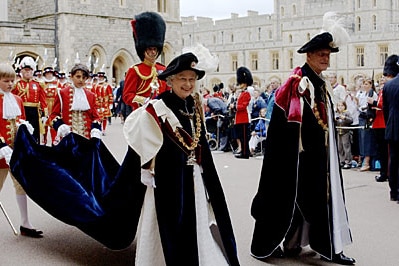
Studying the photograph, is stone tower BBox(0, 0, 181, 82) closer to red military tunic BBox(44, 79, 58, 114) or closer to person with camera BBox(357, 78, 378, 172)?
red military tunic BBox(44, 79, 58, 114)

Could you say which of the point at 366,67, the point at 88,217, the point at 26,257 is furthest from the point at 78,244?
the point at 366,67

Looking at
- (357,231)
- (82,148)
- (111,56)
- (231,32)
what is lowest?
(357,231)

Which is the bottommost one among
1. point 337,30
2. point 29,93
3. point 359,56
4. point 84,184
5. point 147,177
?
point 84,184

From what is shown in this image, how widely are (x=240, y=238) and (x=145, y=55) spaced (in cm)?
204

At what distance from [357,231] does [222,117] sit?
694 centimetres

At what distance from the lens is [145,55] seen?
5.78 m

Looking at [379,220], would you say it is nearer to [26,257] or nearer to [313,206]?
[313,206]

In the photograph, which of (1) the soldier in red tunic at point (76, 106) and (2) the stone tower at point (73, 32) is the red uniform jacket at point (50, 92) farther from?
(2) the stone tower at point (73, 32)

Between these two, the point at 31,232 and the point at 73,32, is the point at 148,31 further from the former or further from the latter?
the point at 73,32

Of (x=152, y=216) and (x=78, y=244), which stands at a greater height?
(x=152, y=216)

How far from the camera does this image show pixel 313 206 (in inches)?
179

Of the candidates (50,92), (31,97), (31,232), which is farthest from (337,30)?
(50,92)

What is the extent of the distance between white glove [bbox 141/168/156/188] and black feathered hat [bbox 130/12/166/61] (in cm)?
222

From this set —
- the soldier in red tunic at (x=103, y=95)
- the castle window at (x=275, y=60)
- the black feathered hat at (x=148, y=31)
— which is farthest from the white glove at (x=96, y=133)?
the castle window at (x=275, y=60)
